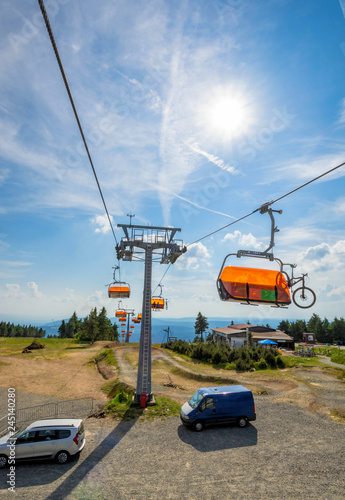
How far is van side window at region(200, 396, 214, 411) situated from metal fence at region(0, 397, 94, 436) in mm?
8353

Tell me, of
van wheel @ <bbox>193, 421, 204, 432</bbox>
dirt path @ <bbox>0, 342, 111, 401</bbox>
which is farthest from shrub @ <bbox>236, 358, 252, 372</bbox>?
van wheel @ <bbox>193, 421, 204, 432</bbox>

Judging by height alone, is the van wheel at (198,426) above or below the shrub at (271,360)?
below

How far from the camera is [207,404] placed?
16.3m

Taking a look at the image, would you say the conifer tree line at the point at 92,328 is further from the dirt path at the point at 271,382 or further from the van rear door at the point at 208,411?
the van rear door at the point at 208,411

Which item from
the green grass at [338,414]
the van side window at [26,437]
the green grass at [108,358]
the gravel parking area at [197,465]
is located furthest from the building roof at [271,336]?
the van side window at [26,437]

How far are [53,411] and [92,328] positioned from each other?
5499cm

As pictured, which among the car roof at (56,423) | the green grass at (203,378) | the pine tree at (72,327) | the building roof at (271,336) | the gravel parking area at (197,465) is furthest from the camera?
the pine tree at (72,327)

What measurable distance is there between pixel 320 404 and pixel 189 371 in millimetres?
15605

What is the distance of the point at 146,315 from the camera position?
20828mm

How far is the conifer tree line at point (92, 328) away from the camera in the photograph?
241 feet

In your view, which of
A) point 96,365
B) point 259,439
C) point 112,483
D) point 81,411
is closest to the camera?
point 112,483

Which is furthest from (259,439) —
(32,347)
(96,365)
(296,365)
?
(32,347)

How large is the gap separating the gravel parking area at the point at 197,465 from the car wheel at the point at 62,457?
31 cm

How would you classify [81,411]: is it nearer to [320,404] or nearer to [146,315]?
[146,315]
